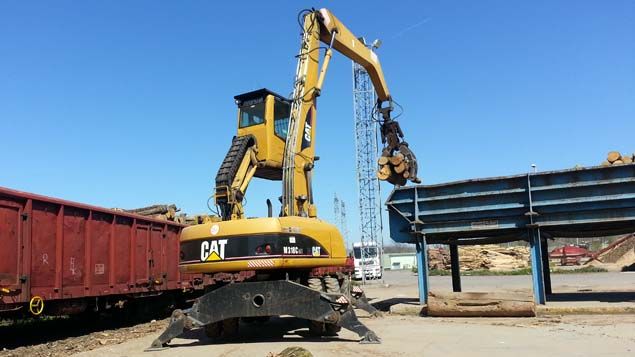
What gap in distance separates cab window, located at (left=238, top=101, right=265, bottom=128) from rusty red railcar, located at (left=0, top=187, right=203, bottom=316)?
3.12 m

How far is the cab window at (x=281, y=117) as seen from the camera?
1071cm

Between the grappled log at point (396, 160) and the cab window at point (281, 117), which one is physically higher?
the cab window at point (281, 117)

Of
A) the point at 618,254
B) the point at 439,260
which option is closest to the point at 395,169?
the point at 439,260

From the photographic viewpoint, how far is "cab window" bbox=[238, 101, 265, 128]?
34.8 ft

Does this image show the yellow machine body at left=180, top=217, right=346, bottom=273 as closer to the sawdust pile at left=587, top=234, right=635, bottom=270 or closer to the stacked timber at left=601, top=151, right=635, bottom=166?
the stacked timber at left=601, top=151, right=635, bottom=166

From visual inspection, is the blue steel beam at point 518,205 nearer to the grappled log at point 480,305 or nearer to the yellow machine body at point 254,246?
the grappled log at point 480,305

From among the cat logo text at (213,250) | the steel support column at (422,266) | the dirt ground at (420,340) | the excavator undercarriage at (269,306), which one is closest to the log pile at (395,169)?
the steel support column at (422,266)

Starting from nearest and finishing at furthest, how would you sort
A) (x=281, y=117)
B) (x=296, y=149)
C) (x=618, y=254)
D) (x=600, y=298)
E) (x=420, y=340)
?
(x=420, y=340) < (x=296, y=149) < (x=281, y=117) < (x=600, y=298) < (x=618, y=254)

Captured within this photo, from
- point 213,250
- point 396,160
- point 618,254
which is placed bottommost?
point 618,254

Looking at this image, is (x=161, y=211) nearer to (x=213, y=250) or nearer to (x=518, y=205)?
(x=213, y=250)

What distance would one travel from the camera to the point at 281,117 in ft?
35.7

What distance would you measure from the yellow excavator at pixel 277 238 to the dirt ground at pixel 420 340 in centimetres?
38

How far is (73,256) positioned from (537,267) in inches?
383

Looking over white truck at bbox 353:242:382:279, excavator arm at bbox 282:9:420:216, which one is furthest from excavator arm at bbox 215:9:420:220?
white truck at bbox 353:242:382:279
